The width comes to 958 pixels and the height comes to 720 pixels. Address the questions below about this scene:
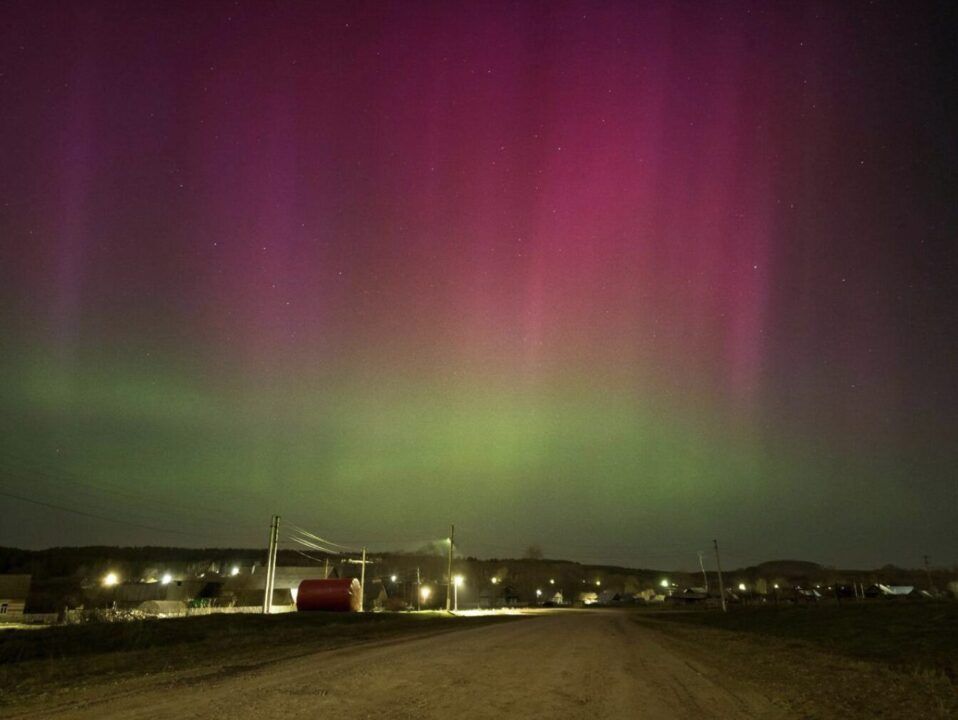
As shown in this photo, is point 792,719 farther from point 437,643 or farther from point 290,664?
point 437,643

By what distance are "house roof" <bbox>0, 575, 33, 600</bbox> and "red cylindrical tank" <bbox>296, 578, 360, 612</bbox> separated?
143 ft

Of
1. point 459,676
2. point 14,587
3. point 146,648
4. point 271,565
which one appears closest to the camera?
point 459,676

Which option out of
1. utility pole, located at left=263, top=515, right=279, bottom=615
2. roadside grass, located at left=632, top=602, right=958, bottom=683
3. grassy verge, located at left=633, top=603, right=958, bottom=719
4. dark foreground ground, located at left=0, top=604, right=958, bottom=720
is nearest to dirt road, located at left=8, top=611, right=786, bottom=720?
dark foreground ground, located at left=0, top=604, right=958, bottom=720

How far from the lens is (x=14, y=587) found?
76438mm

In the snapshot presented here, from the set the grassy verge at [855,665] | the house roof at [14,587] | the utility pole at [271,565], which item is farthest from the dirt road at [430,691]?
the house roof at [14,587]

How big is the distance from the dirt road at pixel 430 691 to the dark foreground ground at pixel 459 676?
4 centimetres

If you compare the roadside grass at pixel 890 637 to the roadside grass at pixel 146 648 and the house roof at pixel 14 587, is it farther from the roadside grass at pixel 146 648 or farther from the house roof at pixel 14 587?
the house roof at pixel 14 587

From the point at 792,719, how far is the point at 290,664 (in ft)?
41.4

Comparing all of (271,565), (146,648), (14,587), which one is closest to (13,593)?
(14,587)

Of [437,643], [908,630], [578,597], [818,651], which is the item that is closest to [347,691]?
[437,643]

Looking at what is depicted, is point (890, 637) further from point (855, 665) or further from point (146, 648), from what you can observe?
point (146, 648)

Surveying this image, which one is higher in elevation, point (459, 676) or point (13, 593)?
point (13, 593)

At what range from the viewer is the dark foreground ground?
11.4 metres

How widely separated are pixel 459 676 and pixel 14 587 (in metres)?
84.7
